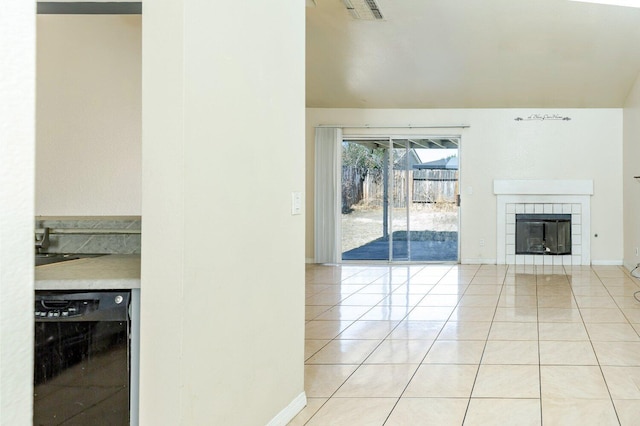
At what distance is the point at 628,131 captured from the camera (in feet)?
30.2

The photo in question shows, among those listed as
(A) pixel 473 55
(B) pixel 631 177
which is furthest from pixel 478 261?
(A) pixel 473 55

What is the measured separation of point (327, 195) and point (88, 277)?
25.3ft

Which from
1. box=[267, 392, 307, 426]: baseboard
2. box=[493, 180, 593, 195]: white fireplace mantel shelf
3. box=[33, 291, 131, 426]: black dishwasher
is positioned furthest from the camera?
box=[493, 180, 593, 195]: white fireplace mantel shelf

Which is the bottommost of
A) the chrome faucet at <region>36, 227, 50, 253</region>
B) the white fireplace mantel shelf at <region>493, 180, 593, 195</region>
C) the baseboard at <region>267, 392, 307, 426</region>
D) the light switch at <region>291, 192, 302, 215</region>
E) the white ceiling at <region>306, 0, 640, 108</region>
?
the baseboard at <region>267, 392, 307, 426</region>

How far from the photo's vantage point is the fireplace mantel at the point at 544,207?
379 inches

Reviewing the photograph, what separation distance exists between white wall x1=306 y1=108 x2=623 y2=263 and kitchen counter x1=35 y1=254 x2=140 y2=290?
7.49 m

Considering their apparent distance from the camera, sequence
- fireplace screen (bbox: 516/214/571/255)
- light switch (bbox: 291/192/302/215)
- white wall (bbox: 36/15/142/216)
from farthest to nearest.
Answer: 1. fireplace screen (bbox: 516/214/571/255)
2. white wall (bbox: 36/15/142/216)
3. light switch (bbox: 291/192/302/215)

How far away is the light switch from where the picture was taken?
10.3ft

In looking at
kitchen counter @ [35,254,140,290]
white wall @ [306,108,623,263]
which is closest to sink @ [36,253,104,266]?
kitchen counter @ [35,254,140,290]

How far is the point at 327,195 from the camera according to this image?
32.6 ft

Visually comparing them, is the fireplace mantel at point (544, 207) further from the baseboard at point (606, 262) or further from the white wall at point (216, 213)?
the white wall at point (216, 213)

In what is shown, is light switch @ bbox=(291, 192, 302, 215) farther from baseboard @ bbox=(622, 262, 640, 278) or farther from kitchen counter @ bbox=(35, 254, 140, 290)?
baseboard @ bbox=(622, 262, 640, 278)

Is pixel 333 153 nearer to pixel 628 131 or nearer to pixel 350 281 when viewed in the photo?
Answer: pixel 350 281

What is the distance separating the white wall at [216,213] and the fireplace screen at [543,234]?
749 centimetres
